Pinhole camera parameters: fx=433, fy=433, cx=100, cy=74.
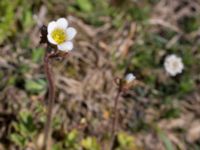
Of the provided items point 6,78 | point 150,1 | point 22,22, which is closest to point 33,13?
point 22,22

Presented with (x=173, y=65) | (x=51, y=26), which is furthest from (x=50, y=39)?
(x=173, y=65)

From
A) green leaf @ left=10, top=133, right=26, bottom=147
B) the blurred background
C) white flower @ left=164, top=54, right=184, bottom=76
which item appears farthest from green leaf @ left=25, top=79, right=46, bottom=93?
white flower @ left=164, top=54, right=184, bottom=76

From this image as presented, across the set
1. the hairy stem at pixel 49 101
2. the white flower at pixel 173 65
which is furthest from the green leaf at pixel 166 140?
the hairy stem at pixel 49 101

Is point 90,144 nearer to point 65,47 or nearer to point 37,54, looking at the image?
point 37,54

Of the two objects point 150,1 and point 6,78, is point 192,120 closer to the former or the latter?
point 150,1

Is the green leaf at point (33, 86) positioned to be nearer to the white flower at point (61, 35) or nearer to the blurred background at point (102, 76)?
the blurred background at point (102, 76)
